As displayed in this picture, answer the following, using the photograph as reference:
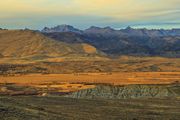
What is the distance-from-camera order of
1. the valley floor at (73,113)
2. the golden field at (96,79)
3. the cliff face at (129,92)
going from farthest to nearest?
the golden field at (96,79)
the cliff face at (129,92)
the valley floor at (73,113)

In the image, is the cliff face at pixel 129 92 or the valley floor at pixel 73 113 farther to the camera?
the cliff face at pixel 129 92

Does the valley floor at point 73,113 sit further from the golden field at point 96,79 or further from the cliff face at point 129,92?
the golden field at point 96,79

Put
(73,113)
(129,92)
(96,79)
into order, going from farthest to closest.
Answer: (96,79) < (129,92) < (73,113)

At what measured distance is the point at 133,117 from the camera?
33.8 metres

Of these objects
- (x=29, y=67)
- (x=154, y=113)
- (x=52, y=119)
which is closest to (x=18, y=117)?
(x=52, y=119)

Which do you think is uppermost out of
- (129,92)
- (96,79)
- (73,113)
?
(73,113)

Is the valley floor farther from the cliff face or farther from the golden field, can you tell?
the golden field

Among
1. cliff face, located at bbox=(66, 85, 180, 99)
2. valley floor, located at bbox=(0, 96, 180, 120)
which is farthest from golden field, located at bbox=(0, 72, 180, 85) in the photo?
valley floor, located at bbox=(0, 96, 180, 120)

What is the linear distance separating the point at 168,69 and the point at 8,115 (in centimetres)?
14288

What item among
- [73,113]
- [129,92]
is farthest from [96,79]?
[73,113]

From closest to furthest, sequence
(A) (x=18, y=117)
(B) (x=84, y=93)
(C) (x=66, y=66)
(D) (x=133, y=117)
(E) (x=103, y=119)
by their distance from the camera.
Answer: (A) (x=18, y=117) < (E) (x=103, y=119) < (D) (x=133, y=117) < (B) (x=84, y=93) < (C) (x=66, y=66)

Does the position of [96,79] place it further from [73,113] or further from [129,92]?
[73,113]

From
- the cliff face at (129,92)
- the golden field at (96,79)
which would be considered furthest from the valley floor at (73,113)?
the golden field at (96,79)

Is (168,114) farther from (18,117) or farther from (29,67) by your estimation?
(29,67)
